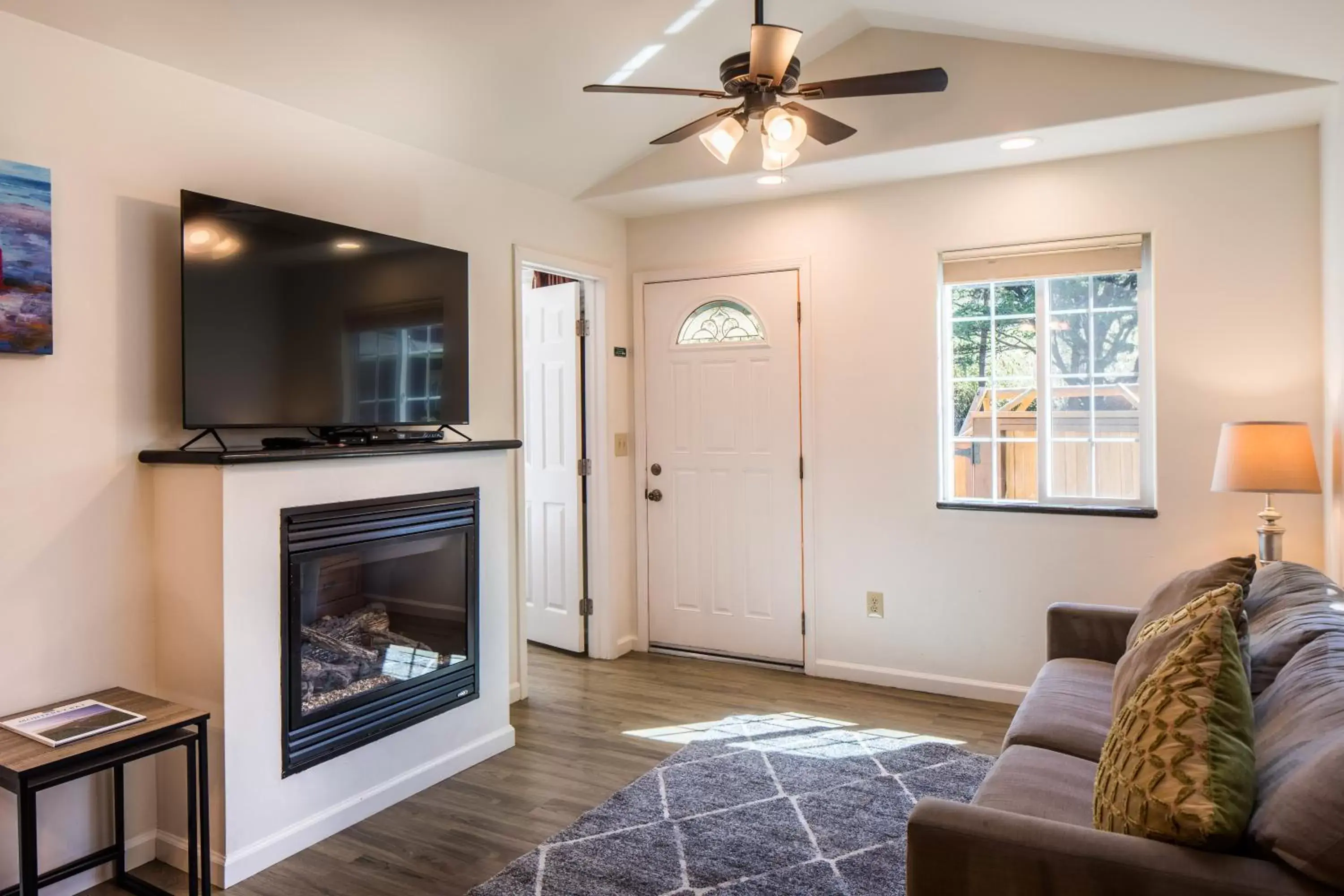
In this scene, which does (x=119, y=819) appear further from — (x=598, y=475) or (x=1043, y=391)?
(x=1043, y=391)

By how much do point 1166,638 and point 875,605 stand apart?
231cm

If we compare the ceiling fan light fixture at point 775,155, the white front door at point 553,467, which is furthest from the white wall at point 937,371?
the ceiling fan light fixture at point 775,155

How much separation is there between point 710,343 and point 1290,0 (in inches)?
108

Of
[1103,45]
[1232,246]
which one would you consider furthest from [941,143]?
[1232,246]

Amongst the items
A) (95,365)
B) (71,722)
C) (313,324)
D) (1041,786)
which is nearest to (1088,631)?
(1041,786)

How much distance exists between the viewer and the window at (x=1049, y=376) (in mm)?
3703

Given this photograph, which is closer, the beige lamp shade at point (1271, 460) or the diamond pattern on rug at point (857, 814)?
the diamond pattern on rug at point (857, 814)

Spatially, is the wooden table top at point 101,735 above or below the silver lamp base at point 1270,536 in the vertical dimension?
below

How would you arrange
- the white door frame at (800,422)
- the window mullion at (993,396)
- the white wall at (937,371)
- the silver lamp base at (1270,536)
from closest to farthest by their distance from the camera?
1. the silver lamp base at (1270,536)
2. the white wall at (937,371)
3. the window mullion at (993,396)
4. the white door frame at (800,422)

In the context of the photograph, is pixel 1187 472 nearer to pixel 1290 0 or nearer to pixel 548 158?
pixel 1290 0

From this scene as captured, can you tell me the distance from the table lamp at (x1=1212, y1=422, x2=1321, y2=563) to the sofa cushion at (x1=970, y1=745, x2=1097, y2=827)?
155cm

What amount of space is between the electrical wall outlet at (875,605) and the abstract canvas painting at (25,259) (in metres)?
3.40

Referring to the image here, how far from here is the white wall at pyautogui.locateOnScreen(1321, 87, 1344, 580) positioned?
9.41 ft

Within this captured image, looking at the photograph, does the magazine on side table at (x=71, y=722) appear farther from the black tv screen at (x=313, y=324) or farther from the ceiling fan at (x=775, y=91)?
the ceiling fan at (x=775, y=91)
